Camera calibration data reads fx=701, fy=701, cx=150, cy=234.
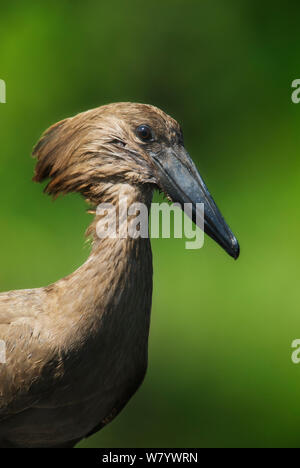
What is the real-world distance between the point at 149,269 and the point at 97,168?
0.14 m

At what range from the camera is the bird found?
851 millimetres

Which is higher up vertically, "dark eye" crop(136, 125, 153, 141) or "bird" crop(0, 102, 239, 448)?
"dark eye" crop(136, 125, 153, 141)

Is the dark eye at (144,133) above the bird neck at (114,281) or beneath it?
above

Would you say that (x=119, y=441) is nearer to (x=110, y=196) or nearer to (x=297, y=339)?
(x=297, y=339)

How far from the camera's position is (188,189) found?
2.85 feet

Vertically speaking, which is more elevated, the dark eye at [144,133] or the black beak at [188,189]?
the dark eye at [144,133]

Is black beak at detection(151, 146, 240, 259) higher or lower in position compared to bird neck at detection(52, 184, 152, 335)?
higher

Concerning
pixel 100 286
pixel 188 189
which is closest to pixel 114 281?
pixel 100 286

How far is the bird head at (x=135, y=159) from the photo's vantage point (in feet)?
2.79

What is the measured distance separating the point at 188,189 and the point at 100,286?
0.16 m

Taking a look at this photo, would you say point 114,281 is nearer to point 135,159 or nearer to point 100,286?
point 100,286

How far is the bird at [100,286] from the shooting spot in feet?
2.79

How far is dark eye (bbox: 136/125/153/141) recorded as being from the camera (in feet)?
2.79

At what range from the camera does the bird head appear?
852 millimetres
